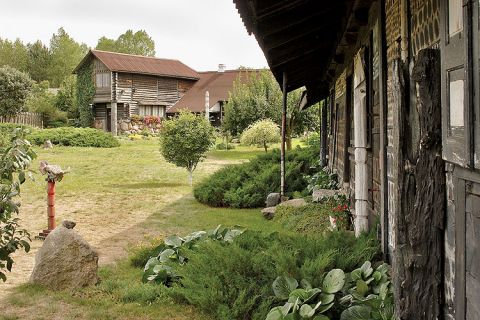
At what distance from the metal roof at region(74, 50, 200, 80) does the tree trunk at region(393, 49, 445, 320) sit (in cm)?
4167

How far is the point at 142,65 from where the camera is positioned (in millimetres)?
45562

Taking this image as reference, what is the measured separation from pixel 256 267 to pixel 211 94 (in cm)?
3975

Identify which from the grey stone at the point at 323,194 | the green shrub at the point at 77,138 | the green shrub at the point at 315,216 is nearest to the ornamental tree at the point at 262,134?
the green shrub at the point at 77,138

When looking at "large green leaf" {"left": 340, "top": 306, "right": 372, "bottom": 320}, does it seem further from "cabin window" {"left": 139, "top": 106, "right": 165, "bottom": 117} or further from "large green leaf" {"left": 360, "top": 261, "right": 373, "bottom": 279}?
"cabin window" {"left": 139, "top": 106, "right": 165, "bottom": 117}

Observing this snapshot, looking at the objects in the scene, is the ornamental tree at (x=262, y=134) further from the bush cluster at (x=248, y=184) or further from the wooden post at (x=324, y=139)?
the bush cluster at (x=248, y=184)

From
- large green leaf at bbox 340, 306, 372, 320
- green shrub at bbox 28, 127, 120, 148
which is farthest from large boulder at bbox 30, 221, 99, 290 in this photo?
green shrub at bbox 28, 127, 120, 148

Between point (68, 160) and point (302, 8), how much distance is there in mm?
19948

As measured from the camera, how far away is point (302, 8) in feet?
22.1

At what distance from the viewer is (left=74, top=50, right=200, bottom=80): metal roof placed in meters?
43.6

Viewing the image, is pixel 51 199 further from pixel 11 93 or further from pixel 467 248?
pixel 11 93

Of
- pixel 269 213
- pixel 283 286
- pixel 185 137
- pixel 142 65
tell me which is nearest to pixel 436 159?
pixel 283 286

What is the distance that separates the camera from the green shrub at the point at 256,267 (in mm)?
4875

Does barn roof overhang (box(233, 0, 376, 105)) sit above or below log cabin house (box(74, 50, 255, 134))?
below

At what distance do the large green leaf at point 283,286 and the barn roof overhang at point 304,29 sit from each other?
2516 mm
